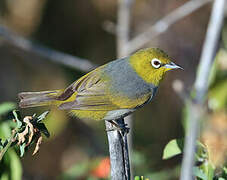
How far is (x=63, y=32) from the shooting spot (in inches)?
270

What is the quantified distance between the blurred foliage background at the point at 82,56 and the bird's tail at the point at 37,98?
8.60 feet

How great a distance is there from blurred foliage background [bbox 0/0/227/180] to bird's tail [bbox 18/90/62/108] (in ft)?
8.60

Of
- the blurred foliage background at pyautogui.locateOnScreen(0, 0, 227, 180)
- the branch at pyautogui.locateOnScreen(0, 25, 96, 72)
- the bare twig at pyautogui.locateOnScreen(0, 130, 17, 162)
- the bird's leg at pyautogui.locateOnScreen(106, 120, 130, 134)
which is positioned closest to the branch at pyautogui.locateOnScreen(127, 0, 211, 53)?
the branch at pyautogui.locateOnScreen(0, 25, 96, 72)

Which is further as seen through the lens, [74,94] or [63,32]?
[63,32]

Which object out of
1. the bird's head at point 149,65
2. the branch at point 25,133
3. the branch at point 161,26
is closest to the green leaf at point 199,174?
the branch at point 25,133

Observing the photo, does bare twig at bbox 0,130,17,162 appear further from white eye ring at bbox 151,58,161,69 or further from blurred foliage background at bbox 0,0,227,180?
blurred foliage background at bbox 0,0,227,180

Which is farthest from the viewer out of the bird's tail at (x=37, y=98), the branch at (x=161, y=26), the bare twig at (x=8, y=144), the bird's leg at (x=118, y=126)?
the branch at (x=161, y=26)

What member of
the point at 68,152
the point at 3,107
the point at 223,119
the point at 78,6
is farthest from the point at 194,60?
the point at 3,107

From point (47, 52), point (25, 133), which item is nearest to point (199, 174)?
point (25, 133)

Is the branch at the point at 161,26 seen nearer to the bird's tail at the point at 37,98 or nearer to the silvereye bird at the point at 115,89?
the silvereye bird at the point at 115,89

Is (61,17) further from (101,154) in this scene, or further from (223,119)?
(223,119)

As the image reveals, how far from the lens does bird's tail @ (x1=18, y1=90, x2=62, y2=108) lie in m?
3.36

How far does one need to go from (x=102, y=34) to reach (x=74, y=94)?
11.4ft

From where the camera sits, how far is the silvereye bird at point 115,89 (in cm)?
355
